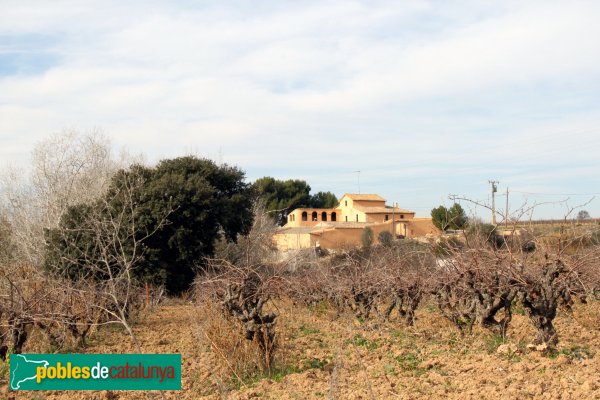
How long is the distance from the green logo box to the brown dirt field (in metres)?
0.48

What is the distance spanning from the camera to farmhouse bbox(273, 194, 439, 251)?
49.7 metres

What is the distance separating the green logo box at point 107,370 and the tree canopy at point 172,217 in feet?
45.2

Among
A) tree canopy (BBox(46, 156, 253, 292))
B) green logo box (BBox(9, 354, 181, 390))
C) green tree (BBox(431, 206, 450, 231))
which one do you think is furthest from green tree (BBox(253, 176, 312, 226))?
green logo box (BBox(9, 354, 181, 390))

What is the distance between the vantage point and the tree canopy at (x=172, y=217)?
20359 millimetres

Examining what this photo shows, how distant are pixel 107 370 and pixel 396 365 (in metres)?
3.88

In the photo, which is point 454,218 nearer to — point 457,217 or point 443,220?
point 457,217

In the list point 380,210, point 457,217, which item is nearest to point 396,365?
point 457,217

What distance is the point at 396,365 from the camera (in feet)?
26.2

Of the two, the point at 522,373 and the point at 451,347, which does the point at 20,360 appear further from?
the point at 451,347

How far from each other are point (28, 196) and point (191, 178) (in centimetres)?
982

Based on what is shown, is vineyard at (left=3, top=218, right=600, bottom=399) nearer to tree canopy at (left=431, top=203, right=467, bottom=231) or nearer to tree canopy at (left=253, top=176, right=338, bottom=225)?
tree canopy at (left=431, top=203, right=467, bottom=231)

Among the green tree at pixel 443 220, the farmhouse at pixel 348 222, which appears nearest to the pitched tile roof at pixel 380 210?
the farmhouse at pixel 348 222

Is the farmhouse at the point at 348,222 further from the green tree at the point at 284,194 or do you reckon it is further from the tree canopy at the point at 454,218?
the tree canopy at the point at 454,218

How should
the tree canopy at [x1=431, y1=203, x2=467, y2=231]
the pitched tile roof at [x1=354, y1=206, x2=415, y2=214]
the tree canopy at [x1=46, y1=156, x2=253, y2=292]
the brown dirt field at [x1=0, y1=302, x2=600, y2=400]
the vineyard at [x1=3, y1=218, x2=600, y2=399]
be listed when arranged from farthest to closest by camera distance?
1. the pitched tile roof at [x1=354, y1=206, x2=415, y2=214]
2. the tree canopy at [x1=46, y1=156, x2=253, y2=292]
3. the tree canopy at [x1=431, y1=203, x2=467, y2=231]
4. the vineyard at [x1=3, y1=218, x2=600, y2=399]
5. the brown dirt field at [x1=0, y1=302, x2=600, y2=400]
